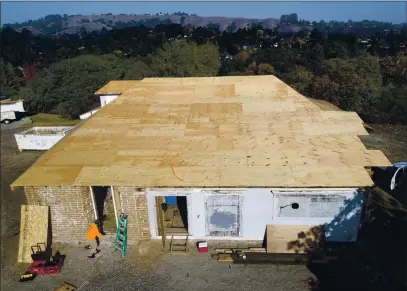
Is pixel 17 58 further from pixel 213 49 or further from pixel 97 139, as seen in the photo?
pixel 97 139

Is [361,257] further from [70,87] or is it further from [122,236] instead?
[70,87]

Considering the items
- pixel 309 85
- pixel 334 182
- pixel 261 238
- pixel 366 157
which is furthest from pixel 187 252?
pixel 309 85

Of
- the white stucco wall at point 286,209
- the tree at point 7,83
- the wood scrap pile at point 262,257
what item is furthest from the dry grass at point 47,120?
the wood scrap pile at point 262,257

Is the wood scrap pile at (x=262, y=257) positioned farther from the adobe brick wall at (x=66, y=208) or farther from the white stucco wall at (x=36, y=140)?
the white stucco wall at (x=36, y=140)

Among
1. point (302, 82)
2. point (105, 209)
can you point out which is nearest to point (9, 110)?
point (105, 209)

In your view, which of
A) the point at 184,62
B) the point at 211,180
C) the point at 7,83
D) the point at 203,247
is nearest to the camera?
the point at 211,180

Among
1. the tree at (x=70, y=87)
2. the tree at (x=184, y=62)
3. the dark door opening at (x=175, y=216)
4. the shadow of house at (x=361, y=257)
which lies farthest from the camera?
the tree at (x=184, y=62)
